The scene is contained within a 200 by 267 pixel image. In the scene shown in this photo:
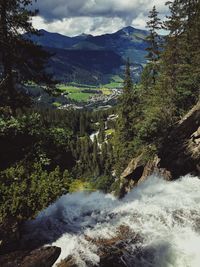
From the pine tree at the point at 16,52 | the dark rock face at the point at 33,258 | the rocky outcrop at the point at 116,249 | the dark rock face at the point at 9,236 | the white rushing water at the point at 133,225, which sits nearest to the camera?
the dark rock face at the point at 33,258

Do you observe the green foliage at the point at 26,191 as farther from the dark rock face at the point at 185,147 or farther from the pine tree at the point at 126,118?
the pine tree at the point at 126,118

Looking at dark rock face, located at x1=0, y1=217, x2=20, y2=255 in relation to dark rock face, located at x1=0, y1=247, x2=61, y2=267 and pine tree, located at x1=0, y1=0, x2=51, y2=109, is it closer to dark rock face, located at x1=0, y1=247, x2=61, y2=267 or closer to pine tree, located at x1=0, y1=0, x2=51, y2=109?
dark rock face, located at x1=0, y1=247, x2=61, y2=267

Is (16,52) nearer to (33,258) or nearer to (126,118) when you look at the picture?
(33,258)

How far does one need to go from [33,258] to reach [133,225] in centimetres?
515

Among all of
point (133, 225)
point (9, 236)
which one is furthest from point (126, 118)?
point (9, 236)

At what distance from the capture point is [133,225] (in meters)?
14.8

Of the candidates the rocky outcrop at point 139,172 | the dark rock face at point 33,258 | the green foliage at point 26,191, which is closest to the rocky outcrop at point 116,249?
the dark rock face at point 33,258

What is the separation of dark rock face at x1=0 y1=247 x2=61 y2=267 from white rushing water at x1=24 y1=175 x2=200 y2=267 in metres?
0.48

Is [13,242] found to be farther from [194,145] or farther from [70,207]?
[194,145]

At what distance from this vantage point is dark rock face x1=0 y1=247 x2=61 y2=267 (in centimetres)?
1146

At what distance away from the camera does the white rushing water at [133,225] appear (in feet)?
42.2

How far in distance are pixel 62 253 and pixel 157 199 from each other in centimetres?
769

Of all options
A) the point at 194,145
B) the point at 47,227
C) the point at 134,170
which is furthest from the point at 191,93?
the point at 47,227

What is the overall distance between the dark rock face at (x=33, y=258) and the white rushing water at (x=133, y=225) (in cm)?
48
